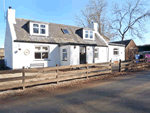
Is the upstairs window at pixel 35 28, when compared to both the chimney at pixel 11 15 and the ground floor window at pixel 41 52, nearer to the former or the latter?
the ground floor window at pixel 41 52

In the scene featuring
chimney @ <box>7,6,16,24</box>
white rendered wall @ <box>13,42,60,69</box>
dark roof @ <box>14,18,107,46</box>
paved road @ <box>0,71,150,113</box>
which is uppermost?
chimney @ <box>7,6,16,24</box>

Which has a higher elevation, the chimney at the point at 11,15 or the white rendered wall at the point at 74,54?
the chimney at the point at 11,15

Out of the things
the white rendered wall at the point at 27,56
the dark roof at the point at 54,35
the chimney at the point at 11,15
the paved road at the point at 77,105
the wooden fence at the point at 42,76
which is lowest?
the paved road at the point at 77,105

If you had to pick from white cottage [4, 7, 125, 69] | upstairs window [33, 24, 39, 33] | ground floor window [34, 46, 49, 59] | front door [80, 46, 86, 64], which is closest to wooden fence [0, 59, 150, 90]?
white cottage [4, 7, 125, 69]

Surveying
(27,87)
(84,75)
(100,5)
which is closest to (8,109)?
(27,87)

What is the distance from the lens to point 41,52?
50.1 ft

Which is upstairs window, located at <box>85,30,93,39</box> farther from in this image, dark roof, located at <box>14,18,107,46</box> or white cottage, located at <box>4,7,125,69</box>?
white cottage, located at <box>4,7,125,69</box>

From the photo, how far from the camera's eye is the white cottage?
13.9 meters

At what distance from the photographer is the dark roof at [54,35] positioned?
14.6 metres

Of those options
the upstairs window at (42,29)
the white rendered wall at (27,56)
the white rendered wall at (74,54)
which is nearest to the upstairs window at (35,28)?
the upstairs window at (42,29)

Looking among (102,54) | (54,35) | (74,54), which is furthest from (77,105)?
(102,54)

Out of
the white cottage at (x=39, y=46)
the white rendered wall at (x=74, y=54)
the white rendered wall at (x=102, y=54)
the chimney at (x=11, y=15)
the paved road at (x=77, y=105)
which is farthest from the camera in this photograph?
the white rendered wall at (x=102, y=54)

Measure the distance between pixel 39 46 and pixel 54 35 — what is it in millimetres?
2902

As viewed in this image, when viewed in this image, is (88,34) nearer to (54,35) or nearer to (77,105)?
(54,35)
